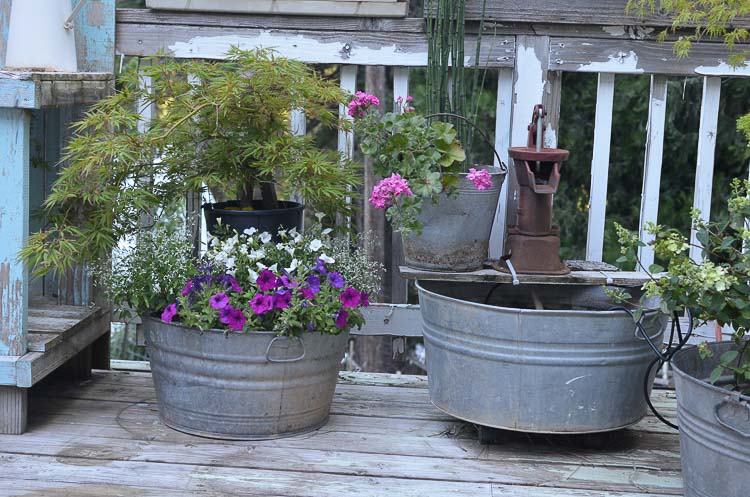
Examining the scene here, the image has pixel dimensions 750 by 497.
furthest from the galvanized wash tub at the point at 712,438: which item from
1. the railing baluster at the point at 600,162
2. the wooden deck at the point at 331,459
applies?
the railing baluster at the point at 600,162

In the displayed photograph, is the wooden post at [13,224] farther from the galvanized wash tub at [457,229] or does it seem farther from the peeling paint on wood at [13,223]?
the galvanized wash tub at [457,229]

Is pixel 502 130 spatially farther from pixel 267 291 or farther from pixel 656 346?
pixel 267 291

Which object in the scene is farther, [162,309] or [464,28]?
[464,28]

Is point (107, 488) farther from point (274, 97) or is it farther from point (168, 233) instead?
point (274, 97)

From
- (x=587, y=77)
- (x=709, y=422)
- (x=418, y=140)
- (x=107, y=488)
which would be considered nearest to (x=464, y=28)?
(x=418, y=140)

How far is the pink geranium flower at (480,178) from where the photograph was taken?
286 centimetres

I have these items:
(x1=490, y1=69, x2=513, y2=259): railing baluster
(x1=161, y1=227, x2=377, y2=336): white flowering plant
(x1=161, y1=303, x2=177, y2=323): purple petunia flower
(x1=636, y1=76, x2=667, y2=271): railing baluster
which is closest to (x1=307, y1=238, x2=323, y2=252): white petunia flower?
(x1=161, y1=227, x2=377, y2=336): white flowering plant

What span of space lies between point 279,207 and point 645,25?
1428 millimetres

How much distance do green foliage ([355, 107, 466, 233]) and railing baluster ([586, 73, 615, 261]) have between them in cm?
69

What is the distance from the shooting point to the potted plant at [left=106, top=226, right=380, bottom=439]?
9.02ft

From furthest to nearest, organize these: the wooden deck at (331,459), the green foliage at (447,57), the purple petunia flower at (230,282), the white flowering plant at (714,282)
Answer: the green foliage at (447,57) → the purple petunia flower at (230,282) → the wooden deck at (331,459) → the white flowering plant at (714,282)

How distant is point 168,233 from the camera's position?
10.0 feet

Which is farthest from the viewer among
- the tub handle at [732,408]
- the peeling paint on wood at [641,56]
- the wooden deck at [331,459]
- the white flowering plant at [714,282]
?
the peeling paint on wood at [641,56]

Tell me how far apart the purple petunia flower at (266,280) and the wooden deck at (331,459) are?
486 millimetres
